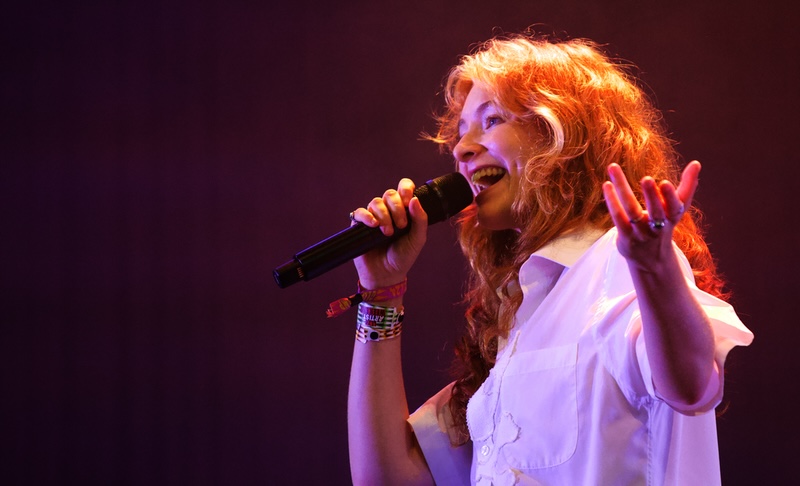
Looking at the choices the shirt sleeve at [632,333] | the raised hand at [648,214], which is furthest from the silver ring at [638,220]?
the shirt sleeve at [632,333]

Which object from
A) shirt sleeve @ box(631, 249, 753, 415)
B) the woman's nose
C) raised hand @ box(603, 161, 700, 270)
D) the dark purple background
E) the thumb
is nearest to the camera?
raised hand @ box(603, 161, 700, 270)

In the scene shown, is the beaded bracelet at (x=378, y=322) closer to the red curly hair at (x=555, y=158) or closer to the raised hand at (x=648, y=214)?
the red curly hair at (x=555, y=158)

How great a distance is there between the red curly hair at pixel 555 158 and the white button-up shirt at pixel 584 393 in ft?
0.25

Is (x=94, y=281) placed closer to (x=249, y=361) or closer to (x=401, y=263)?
(x=249, y=361)

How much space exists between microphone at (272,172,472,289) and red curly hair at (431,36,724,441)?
0.11m

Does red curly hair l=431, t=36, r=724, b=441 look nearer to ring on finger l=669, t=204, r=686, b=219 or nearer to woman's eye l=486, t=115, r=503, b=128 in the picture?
woman's eye l=486, t=115, r=503, b=128

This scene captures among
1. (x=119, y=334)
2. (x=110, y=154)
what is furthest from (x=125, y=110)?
(x=119, y=334)

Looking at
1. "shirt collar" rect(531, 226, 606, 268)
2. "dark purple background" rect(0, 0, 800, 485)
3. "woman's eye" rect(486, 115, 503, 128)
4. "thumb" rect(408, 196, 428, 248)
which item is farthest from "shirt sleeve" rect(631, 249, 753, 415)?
"dark purple background" rect(0, 0, 800, 485)

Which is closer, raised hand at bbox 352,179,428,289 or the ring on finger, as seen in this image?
the ring on finger

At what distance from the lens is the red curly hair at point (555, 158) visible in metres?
1.14

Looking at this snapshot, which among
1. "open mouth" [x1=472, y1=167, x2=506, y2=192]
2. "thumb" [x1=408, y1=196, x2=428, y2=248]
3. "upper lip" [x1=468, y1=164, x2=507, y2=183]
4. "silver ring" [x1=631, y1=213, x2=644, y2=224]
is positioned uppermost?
"upper lip" [x1=468, y1=164, x2=507, y2=183]

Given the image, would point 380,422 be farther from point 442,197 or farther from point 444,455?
point 442,197

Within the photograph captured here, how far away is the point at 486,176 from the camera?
49.4 inches

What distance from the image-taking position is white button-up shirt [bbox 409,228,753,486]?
82 cm
